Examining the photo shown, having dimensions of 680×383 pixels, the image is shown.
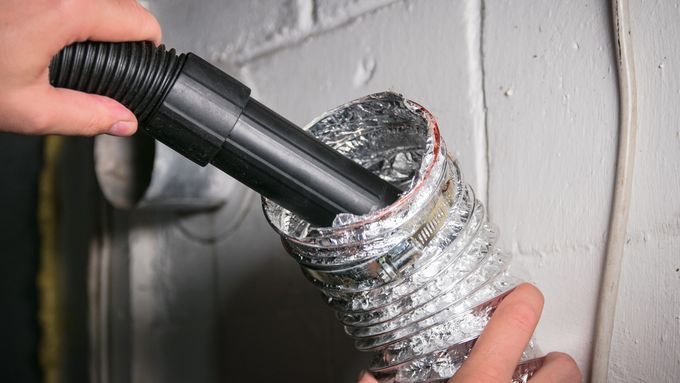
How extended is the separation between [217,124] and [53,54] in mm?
119

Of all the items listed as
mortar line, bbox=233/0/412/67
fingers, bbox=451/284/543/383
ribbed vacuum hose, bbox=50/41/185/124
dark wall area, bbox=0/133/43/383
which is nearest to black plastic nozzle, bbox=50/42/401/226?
ribbed vacuum hose, bbox=50/41/185/124

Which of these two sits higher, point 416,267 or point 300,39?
point 300,39

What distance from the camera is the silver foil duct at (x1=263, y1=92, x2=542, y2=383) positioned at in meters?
0.50

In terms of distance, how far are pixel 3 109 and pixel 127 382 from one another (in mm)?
868

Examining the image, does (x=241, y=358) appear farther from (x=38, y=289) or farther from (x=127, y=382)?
(x=38, y=289)

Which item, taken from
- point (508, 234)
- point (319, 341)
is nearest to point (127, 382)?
point (319, 341)

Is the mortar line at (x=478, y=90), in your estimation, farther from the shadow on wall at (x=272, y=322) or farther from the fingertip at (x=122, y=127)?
the fingertip at (x=122, y=127)

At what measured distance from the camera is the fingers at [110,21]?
423mm

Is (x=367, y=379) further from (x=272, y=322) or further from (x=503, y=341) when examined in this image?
(x=272, y=322)

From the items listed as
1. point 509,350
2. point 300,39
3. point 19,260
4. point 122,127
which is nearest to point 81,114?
point 122,127

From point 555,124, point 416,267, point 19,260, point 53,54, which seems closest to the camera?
point 53,54

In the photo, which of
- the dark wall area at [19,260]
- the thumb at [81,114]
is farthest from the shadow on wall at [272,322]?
the dark wall area at [19,260]

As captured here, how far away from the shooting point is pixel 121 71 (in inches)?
17.8

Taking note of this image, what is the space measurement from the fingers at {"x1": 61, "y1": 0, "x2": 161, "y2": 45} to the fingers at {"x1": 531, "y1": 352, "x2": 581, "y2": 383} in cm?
44
